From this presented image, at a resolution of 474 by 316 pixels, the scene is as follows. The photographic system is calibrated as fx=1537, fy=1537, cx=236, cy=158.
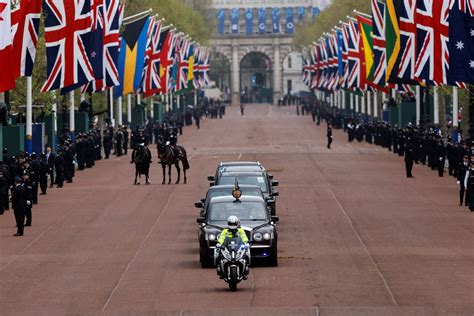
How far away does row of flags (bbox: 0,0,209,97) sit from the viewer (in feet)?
132

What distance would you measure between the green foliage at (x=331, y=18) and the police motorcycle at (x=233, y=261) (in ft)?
271

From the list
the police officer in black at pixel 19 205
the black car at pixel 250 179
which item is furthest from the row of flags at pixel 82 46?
the black car at pixel 250 179

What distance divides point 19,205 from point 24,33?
985cm

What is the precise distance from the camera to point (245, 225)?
26359 millimetres

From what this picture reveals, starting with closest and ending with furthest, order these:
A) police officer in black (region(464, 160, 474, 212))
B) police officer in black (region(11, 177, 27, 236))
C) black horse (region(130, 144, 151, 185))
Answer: police officer in black (region(11, 177, 27, 236)) < police officer in black (region(464, 160, 474, 212)) < black horse (region(130, 144, 151, 185))

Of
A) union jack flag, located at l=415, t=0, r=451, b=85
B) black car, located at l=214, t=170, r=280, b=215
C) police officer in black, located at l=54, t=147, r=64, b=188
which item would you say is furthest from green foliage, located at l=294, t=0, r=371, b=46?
black car, located at l=214, t=170, r=280, b=215

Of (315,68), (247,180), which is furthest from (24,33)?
(315,68)

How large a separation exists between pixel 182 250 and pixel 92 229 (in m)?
4.92

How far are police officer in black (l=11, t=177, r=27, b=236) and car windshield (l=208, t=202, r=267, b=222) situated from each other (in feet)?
20.4

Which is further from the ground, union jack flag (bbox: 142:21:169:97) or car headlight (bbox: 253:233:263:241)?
union jack flag (bbox: 142:21:169:97)

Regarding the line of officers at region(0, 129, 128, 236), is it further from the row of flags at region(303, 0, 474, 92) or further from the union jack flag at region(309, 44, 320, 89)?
the union jack flag at region(309, 44, 320, 89)

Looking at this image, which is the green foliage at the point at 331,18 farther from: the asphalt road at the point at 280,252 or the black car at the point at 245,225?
the black car at the point at 245,225

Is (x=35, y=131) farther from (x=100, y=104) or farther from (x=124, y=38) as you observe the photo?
(x=100, y=104)

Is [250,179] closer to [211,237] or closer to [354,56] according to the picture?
[211,237]
